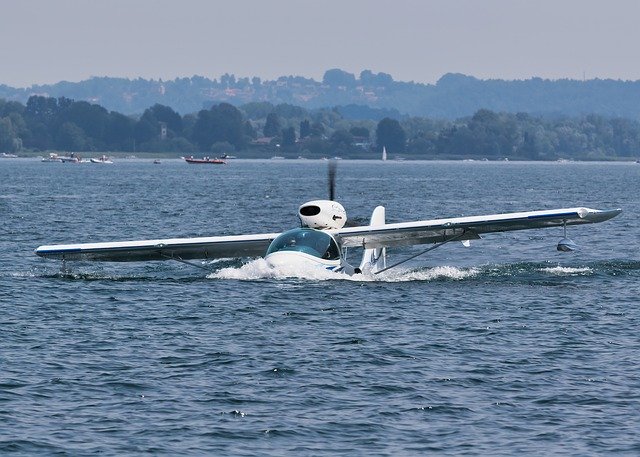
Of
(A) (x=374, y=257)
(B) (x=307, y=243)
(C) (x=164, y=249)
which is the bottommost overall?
(A) (x=374, y=257)

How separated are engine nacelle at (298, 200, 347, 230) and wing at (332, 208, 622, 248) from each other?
37cm

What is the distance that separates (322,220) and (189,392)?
17.3 meters

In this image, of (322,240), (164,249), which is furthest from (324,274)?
(164,249)

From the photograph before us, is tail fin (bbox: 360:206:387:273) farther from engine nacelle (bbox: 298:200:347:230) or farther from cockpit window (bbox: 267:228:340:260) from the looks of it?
cockpit window (bbox: 267:228:340:260)

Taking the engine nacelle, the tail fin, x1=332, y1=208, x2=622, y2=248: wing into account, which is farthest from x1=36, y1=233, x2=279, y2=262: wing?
the tail fin

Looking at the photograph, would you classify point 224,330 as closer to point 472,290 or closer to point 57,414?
point 57,414

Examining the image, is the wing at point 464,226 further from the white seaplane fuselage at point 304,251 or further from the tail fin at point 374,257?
the tail fin at point 374,257

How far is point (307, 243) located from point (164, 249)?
5268 mm

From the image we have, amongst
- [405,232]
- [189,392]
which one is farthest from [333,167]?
[189,392]

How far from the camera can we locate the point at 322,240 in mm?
41125

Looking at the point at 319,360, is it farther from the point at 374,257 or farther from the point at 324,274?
the point at 374,257

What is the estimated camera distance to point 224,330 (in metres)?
32.0

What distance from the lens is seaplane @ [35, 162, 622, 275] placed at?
4100 cm

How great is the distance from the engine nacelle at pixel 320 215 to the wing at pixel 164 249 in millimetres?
1722
